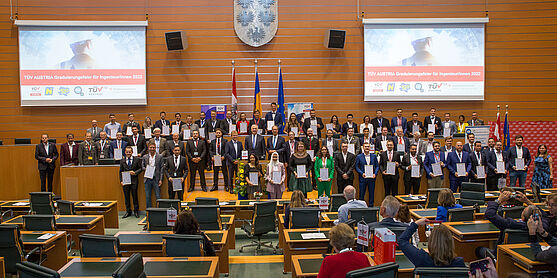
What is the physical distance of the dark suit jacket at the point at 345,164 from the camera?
10758 mm

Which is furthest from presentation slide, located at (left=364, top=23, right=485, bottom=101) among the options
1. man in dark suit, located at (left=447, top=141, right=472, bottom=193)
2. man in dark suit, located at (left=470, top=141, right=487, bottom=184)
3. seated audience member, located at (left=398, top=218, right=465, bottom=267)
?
seated audience member, located at (left=398, top=218, right=465, bottom=267)

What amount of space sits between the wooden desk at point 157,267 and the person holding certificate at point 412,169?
716 centimetres

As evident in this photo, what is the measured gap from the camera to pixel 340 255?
3.52 m

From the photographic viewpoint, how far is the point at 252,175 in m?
9.78

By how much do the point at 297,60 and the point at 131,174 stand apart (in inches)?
275

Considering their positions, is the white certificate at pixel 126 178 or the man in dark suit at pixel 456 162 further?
the man in dark suit at pixel 456 162

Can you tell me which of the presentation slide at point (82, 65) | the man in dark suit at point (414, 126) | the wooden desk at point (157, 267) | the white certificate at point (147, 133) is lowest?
the wooden desk at point (157, 267)

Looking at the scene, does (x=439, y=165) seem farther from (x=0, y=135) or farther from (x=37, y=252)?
(x=0, y=135)

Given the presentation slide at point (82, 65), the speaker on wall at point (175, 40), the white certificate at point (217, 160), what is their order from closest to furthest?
the white certificate at point (217, 160) < the speaker on wall at point (175, 40) < the presentation slide at point (82, 65)

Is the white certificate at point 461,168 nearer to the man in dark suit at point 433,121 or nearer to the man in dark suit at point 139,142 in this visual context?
the man in dark suit at point 433,121

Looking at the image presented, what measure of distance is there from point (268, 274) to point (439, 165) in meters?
5.94

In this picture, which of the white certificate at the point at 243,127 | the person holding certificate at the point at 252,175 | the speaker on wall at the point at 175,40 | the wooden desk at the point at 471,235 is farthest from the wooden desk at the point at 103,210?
the speaker on wall at the point at 175,40

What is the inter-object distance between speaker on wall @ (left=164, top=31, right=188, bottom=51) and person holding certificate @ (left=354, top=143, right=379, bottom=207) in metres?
6.97

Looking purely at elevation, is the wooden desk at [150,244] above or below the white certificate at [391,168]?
below
